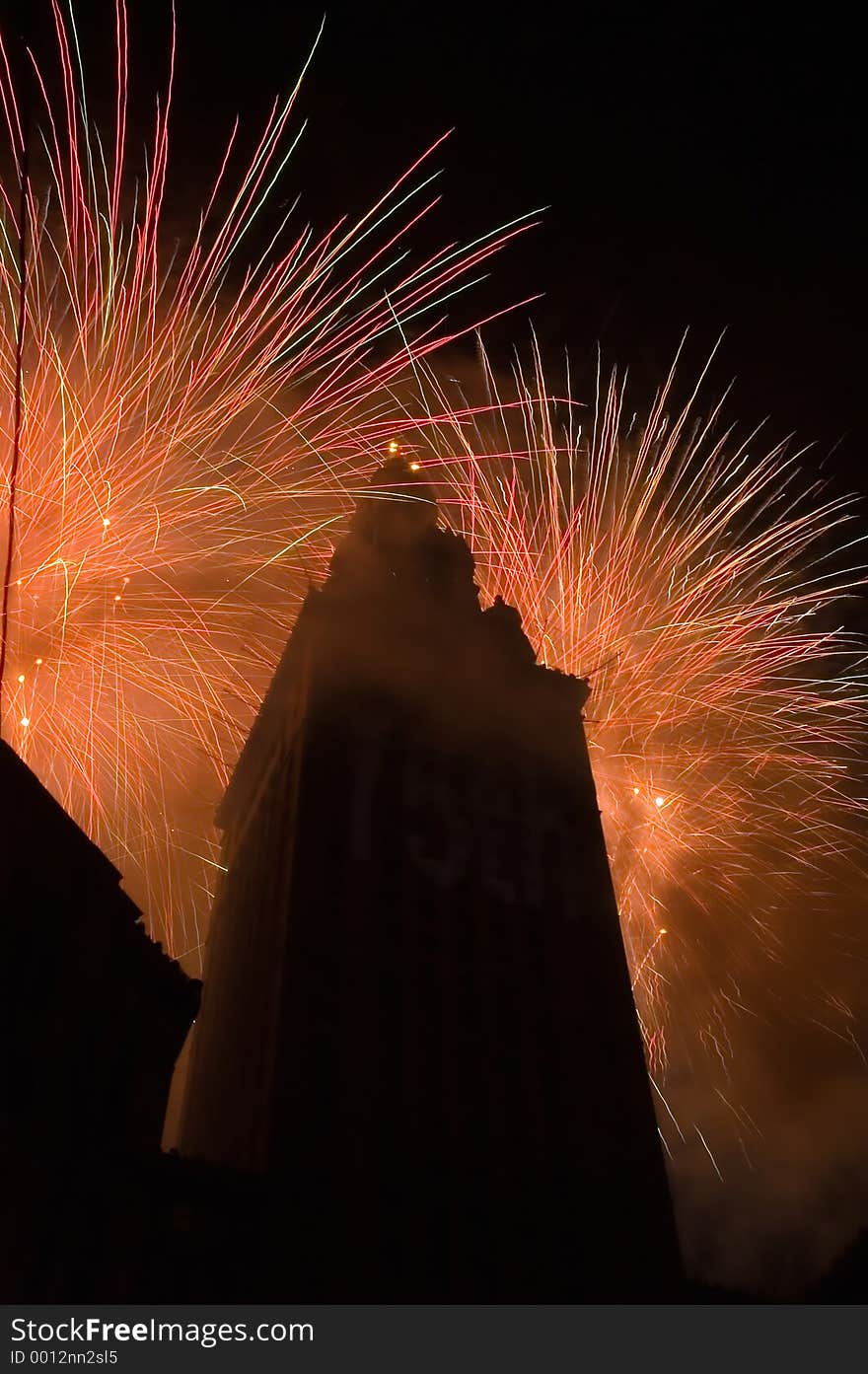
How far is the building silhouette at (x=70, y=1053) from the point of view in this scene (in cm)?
1725

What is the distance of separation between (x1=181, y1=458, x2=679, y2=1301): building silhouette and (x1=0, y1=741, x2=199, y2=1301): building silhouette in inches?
142

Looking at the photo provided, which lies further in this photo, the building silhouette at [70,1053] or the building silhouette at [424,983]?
the building silhouette at [424,983]

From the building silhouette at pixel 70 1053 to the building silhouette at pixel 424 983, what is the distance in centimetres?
360

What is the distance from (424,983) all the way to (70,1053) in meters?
10.4

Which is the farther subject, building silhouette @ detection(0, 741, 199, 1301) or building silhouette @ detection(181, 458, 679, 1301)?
building silhouette @ detection(181, 458, 679, 1301)

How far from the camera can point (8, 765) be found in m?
19.2

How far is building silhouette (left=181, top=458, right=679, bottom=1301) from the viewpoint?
23484 mm

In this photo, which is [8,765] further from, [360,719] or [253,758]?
[253,758]

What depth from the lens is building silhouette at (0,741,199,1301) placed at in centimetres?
1725

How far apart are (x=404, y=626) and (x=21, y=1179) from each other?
72.5 feet

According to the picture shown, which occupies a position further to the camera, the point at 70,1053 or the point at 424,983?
the point at 424,983

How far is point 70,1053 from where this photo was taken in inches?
767

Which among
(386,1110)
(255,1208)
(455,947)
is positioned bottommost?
(255,1208)
